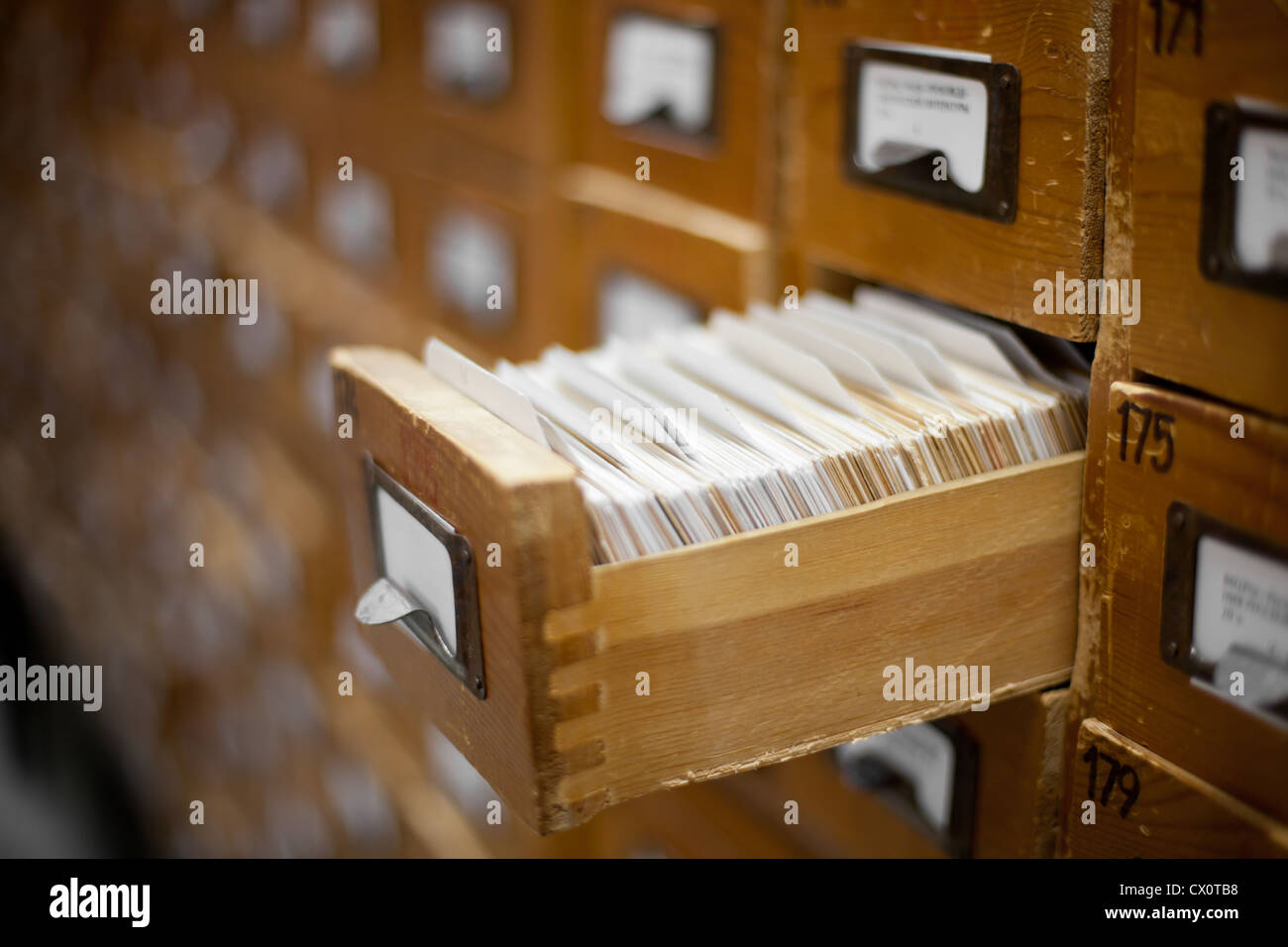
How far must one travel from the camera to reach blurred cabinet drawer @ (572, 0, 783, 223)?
1181 millimetres

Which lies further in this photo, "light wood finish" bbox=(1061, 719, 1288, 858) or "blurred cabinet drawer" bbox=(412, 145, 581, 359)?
"blurred cabinet drawer" bbox=(412, 145, 581, 359)

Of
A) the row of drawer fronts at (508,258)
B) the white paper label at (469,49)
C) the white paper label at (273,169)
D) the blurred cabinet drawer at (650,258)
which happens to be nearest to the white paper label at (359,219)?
the row of drawer fronts at (508,258)

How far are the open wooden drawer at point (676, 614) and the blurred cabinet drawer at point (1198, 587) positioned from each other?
45mm

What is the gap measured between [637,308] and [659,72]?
25 centimetres

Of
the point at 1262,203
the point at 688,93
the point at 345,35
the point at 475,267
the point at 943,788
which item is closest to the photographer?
the point at 1262,203

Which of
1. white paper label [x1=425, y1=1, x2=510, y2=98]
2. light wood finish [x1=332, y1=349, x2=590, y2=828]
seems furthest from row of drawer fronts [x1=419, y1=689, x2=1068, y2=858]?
white paper label [x1=425, y1=1, x2=510, y2=98]

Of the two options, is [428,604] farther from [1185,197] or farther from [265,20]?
[265,20]

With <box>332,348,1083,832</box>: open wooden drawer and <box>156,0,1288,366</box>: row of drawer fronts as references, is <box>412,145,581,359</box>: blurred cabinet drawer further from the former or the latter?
<box>332,348,1083,832</box>: open wooden drawer

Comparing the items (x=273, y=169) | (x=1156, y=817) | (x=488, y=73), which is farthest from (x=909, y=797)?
(x=273, y=169)

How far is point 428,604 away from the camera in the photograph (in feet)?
2.70

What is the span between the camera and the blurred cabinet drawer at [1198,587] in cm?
73

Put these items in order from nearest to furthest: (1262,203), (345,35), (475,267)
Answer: (1262,203), (475,267), (345,35)

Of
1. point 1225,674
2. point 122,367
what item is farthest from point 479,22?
point 122,367

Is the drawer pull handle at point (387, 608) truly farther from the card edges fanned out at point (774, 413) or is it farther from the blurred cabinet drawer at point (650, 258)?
the blurred cabinet drawer at point (650, 258)
